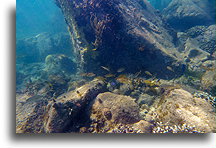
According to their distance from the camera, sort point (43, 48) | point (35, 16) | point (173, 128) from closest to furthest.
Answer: point (173, 128), point (43, 48), point (35, 16)

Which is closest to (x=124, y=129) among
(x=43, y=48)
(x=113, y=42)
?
(x=113, y=42)

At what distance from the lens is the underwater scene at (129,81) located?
302cm

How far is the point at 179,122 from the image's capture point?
279 centimetres

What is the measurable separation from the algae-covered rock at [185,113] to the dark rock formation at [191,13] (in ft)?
29.0

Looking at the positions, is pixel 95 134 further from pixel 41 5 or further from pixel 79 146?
pixel 41 5

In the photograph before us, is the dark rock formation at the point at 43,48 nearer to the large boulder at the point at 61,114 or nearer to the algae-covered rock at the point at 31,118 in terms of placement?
the algae-covered rock at the point at 31,118

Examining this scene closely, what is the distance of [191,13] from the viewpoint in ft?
32.3

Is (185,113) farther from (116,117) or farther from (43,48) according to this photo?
(43,48)

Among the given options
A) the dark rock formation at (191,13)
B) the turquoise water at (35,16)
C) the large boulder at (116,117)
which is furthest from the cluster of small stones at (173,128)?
the turquoise water at (35,16)

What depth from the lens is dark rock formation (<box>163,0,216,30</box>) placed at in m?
9.48

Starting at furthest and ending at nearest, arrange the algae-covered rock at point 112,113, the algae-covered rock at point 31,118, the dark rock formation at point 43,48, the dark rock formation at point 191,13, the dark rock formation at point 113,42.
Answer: the dark rock formation at point 43,48 → the dark rock formation at point 191,13 → the dark rock formation at point 113,42 → the algae-covered rock at point 31,118 → the algae-covered rock at point 112,113

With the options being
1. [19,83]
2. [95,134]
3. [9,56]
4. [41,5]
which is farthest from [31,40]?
[41,5]

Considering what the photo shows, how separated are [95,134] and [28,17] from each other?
33972mm

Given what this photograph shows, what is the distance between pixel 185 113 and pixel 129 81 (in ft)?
7.38
